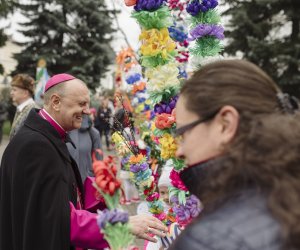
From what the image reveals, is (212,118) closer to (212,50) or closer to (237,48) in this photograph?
(212,50)

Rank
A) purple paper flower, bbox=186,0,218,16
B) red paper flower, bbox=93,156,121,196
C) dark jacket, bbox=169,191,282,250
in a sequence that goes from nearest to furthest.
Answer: dark jacket, bbox=169,191,282,250, red paper flower, bbox=93,156,121,196, purple paper flower, bbox=186,0,218,16

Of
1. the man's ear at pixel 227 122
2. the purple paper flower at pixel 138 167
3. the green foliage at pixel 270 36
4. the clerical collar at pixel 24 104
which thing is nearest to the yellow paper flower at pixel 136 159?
the purple paper flower at pixel 138 167

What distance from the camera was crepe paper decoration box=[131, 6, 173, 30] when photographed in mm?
2729

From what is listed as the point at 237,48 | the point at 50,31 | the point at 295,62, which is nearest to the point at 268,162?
the point at 295,62

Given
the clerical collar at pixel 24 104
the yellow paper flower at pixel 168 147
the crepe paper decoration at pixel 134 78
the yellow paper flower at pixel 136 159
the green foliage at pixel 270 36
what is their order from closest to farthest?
A: the yellow paper flower at pixel 168 147 → the yellow paper flower at pixel 136 159 → the clerical collar at pixel 24 104 → the crepe paper decoration at pixel 134 78 → the green foliage at pixel 270 36

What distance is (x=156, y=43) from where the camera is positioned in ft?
9.05

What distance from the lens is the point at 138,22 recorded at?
2.81m

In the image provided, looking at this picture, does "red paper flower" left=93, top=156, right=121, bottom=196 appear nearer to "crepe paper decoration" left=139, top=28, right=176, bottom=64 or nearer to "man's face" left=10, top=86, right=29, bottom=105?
"crepe paper decoration" left=139, top=28, right=176, bottom=64

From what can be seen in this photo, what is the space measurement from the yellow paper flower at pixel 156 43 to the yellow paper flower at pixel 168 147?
0.49 meters

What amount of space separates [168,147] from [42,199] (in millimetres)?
775

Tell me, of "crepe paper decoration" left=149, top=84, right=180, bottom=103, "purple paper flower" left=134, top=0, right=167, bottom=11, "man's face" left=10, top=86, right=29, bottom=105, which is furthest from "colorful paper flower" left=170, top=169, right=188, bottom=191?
"man's face" left=10, top=86, right=29, bottom=105

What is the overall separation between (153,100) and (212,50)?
1.58 ft

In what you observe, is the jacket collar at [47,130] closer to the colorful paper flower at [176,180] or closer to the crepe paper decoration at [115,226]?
the colorful paper flower at [176,180]

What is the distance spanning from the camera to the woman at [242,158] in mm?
1146
